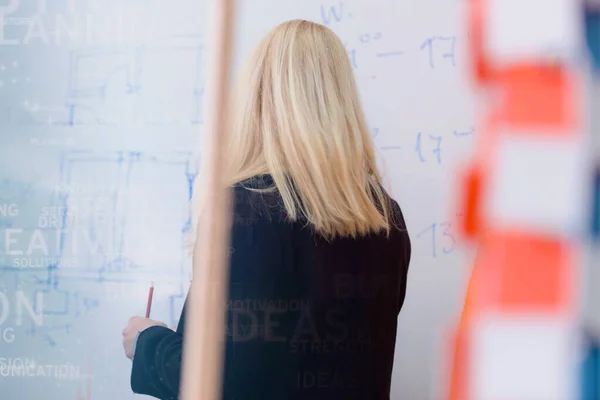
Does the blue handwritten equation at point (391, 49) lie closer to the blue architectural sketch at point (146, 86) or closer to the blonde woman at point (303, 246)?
the blue architectural sketch at point (146, 86)

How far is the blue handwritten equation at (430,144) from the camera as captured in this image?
1451mm

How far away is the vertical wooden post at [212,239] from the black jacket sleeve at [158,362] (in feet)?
1.63

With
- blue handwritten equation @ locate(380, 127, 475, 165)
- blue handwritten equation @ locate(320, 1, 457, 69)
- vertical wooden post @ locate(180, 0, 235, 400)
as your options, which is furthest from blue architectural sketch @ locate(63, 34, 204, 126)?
vertical wooden post @ locate(180, 0, 235, 400)

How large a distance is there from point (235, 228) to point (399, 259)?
25 centimetres

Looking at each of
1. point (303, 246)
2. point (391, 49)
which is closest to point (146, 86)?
point (391, 49)

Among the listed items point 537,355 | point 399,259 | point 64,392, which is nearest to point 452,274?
point 399,259

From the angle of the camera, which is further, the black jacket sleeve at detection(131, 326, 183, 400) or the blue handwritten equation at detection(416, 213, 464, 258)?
the blue handwritten equation at detection(416, 213, 464, 258)

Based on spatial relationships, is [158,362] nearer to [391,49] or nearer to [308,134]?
[308,134]

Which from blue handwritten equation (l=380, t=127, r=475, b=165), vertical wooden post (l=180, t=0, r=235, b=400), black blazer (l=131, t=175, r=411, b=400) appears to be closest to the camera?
vertical wooden post (l=180, t=0, r=235, b=400)

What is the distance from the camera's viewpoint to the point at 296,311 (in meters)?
0.86

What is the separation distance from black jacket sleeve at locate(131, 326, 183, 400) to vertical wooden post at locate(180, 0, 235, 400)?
19.6 inches

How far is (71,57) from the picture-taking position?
61.0 inches

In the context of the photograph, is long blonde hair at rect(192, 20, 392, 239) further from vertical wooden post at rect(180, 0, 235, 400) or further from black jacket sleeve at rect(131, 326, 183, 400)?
vertical wooden post at rect(180, 0, 235, 400)

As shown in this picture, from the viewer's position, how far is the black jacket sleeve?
934 millimetres
